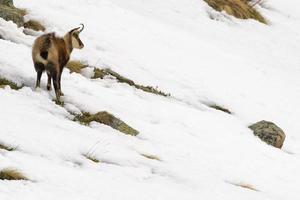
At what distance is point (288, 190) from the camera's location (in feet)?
33.9

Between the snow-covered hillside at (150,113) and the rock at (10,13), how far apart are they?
0.58 meters

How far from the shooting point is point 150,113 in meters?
12.3

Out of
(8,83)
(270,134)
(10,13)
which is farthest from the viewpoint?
(10,13)

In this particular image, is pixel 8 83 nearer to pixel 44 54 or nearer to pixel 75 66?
pixel 44 54

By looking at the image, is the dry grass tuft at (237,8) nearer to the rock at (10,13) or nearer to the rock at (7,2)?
the rock at (7,2)

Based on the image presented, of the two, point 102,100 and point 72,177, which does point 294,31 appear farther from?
point 72,177

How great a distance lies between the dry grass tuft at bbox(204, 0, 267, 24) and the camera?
2935 cm

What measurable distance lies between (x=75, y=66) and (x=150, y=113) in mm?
2739

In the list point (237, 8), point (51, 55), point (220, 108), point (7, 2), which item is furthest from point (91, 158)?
point (237, 8)

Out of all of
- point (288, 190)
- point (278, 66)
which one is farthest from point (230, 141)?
point (278, 66)

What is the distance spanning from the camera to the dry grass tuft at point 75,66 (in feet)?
44.4

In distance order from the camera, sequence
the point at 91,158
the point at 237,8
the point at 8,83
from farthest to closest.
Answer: the point at 237,8 → the point at 8,83 → the point at 91,158

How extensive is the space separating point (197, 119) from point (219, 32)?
551 inches

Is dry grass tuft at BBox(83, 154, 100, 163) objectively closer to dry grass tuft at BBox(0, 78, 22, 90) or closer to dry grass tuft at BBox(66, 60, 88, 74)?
dry grass tuft at BBox(0, 78, 22, 90)
